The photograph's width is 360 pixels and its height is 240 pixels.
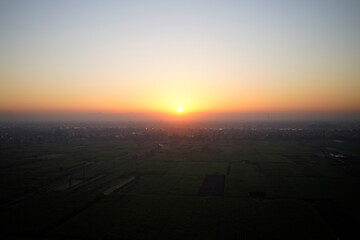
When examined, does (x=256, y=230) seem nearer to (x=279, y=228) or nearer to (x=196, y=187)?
(x=279, y=228)

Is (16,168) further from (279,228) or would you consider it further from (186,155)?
(279,228)

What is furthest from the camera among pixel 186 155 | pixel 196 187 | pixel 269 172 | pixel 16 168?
pixel 186 155

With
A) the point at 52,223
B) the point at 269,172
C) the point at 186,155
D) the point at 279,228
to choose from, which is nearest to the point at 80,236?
the point at 52,223

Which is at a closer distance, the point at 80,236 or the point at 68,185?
the point at 80,236

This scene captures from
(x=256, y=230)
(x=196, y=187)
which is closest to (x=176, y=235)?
(x=256, y=230)

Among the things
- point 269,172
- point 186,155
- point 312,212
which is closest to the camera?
point 312,212

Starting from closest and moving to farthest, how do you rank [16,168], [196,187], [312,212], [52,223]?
1. [52,223]
2. [312,212]
3. [196,187]
4. [16,168]
